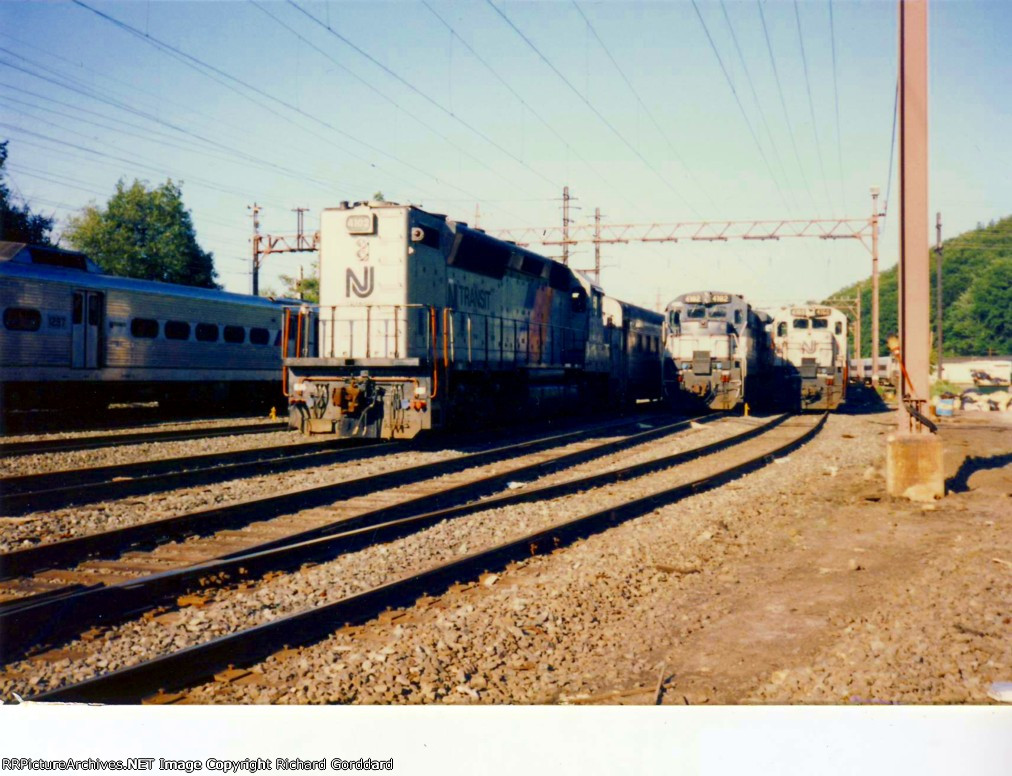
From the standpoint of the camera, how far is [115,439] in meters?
12.8

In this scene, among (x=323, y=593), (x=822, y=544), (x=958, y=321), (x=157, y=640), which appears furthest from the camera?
(x=958, y=321)

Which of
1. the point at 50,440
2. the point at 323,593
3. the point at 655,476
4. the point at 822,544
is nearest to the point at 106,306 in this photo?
the point at 50,440

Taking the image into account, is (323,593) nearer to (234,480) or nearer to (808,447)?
(234,480)

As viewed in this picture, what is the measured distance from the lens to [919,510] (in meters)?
7.91

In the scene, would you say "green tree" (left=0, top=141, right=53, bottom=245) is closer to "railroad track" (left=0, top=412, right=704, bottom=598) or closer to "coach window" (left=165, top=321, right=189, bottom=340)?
"coach window" (left=165, top=321, right=189, bottom=340)

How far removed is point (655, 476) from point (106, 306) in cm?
1260

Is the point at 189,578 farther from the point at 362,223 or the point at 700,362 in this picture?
the point at 700,362

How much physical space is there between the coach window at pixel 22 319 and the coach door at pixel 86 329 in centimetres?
80

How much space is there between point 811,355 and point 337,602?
2252 centimetres

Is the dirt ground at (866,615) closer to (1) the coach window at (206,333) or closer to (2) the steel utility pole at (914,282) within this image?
(2) the steel utility pole at (914,282)

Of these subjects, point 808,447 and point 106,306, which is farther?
point 106,306

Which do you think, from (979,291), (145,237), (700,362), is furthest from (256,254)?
(979,291)

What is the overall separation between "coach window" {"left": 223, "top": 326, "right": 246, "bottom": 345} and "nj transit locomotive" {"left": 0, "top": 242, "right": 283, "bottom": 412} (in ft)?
0.09

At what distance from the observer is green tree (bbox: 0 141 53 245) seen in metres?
20.2
